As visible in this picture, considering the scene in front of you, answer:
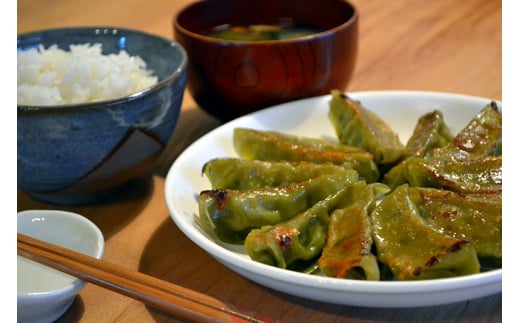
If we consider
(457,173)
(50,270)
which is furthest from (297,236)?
(50,270)

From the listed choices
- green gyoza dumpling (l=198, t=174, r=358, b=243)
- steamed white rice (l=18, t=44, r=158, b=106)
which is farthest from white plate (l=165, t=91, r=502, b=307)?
steamed white rice (l=18, t=44, r=158, b=106)

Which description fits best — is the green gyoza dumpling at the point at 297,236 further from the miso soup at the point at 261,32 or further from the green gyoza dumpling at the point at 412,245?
the miso soup at the point at 261,32

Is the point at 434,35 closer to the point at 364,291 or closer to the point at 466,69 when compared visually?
the point at 466,69

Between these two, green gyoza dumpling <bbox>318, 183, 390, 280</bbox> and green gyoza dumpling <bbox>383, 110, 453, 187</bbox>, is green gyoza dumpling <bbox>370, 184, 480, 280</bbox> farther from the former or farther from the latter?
green gyoza dumpling <bbox>383, 110, 453, 187</bbox>

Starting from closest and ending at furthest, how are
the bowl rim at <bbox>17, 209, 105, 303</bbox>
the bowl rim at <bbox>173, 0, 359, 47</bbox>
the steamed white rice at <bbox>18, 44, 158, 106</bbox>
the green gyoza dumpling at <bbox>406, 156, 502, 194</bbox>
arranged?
1. the bowl rim at <bbox>17, 209, 105, 303</bbox>
2. the green gyoza dumpling at <bbox>406, 156, 502, 194</bbox>
3. the steamed white rice at <bbox>18, 44, 158, 106</bbox>
4. the bowl rim at <bbox>173, 0, 359, 47</bbox>

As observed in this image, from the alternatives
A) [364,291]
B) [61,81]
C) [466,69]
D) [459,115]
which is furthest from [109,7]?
[364,291]

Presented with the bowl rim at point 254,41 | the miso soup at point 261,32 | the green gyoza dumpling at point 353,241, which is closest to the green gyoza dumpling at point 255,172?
the green gyoza dumpling at point 353,241

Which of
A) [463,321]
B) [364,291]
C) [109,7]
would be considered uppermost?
[364,291]
